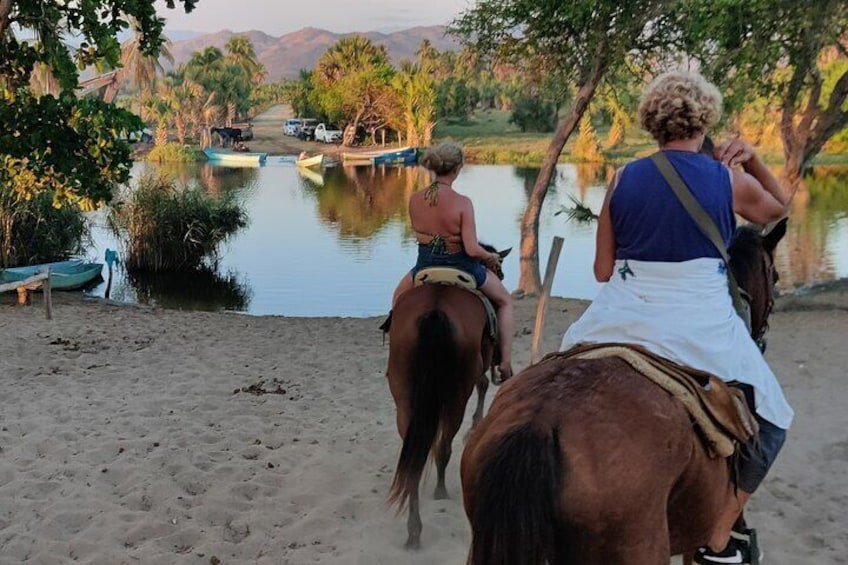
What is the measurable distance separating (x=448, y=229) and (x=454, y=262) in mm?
223

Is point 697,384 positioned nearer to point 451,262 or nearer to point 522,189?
point 451,262

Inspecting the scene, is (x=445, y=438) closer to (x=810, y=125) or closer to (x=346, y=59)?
(x=810, y=125)

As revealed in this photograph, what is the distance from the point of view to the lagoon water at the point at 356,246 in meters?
16.4

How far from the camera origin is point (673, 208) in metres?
2.35

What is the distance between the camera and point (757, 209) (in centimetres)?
251

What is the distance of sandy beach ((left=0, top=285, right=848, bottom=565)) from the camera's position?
4059 millimetres

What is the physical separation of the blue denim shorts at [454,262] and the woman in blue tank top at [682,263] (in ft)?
7.25

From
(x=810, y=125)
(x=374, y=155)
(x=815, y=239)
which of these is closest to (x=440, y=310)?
(x=810, y=125)

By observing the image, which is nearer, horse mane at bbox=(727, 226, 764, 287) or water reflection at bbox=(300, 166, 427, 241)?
horse mane at bbox=(727, 226, 764, 287)

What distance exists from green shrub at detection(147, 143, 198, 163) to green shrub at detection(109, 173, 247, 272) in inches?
1886

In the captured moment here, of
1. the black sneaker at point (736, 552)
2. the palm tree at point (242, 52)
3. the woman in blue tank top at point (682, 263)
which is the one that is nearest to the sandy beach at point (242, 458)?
the black sneaker at point (736, 552)

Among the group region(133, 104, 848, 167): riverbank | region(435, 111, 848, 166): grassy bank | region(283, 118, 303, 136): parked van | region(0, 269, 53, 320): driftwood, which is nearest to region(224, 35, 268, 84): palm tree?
region(133, 104, 848, 167): riverbank

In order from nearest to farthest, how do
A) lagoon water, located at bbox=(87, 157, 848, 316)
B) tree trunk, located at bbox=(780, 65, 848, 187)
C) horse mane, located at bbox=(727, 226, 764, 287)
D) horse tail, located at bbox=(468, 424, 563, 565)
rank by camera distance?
horse tail, located at bbox=(468, 424, 563, 565)
horse mane, located at bbox=(727, 226, 764, 287)
tree trunk, located at bbox=(780, 65, 848, 187)
lagoon water, located at bbox=(87, 157, 848, 316)

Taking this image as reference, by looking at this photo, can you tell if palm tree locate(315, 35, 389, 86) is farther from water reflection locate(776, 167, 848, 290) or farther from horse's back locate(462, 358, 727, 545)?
horse's back locate(462, 358, 727, 545)
